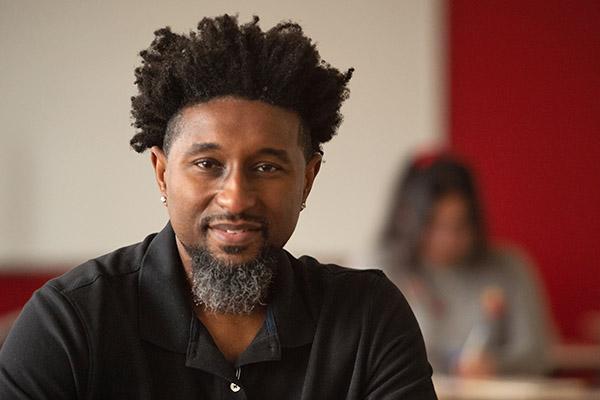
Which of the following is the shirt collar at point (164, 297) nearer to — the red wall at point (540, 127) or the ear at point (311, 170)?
the ear at point (311, 170)

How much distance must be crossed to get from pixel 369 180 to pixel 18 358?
10.2 ft

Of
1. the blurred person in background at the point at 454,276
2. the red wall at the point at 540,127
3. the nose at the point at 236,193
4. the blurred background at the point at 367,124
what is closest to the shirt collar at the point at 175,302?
the nose at the point at 236,193

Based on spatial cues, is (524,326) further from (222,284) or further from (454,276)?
(222,284)

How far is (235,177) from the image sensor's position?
131cm

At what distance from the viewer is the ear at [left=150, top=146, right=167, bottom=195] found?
4.65ft

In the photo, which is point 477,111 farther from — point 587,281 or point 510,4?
point 587,281

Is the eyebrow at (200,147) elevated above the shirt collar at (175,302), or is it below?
above

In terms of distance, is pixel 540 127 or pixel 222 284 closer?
pixel 222 284

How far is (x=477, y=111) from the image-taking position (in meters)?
4.48

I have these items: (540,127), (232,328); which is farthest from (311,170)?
(540,127)

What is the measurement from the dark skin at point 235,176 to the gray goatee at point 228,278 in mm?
12

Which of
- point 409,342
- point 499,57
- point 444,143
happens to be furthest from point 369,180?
point 409,342

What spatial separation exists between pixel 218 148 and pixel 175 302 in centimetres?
23

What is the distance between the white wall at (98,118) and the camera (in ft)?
13.8
